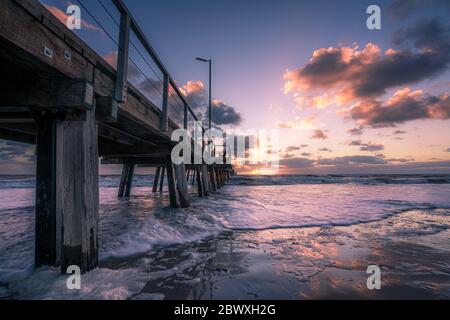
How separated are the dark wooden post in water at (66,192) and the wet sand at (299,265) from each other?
788 millimetres

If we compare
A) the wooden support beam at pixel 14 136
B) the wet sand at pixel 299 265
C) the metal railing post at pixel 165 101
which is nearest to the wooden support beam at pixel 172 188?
the metal railing post at pixel 165 101

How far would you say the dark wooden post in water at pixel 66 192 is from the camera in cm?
290

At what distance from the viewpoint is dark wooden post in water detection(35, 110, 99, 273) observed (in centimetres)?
290

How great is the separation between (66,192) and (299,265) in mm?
3238

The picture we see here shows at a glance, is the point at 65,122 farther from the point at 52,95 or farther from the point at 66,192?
the point at 66,192

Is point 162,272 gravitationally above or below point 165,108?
below

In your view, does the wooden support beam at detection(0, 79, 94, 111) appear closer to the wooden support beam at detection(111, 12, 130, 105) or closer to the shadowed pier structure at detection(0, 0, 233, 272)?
the shadowed pier structure at detection(0, 0, 233, 272)

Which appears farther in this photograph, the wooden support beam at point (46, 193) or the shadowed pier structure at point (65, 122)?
the wooden support beam at point (46, 193)

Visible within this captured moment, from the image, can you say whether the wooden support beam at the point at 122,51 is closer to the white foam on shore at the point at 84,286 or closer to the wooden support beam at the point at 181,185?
the white foam on shore at the point at 84,286

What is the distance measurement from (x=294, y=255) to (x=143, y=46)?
447cm

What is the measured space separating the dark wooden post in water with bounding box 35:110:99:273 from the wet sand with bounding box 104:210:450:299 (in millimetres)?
788

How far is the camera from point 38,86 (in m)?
2.90
